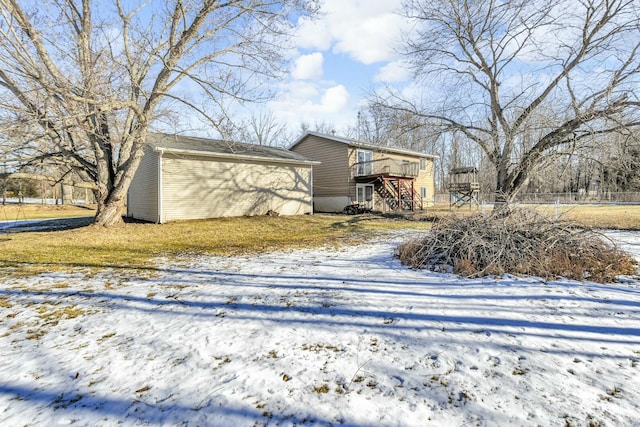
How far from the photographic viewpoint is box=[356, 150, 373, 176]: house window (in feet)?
66.5

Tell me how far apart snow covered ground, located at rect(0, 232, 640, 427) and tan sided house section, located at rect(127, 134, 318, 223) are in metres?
9.10

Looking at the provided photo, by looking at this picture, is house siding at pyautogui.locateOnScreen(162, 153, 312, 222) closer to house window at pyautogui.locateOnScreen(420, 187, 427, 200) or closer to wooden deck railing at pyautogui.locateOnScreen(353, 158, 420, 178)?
wooden deck railing at pyautogui.locateOnScreen(353, 158, 420, 178)

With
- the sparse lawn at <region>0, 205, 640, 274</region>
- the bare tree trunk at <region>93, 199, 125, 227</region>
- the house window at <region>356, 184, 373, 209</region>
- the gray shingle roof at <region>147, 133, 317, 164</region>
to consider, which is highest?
the gray shingle roof at <region>147, 133, 317, 164</region>

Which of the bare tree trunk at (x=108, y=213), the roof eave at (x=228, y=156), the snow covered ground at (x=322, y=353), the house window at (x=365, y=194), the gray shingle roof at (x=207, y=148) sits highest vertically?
the gray shingle roof at (x=207, y=148)

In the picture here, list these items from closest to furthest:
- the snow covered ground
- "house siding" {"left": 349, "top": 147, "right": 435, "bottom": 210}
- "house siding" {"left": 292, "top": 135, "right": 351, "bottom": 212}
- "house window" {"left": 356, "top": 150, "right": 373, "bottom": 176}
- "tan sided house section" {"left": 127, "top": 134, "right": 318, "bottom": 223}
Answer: the snow covered ground → "tan sided house section" {"left": 127, "top": 134, "right": 318, "bottom": 223} → "house siding" {"left": 349, "top": 147, "right": 435, "bottom": 210} → "house siding" {"left": 292, "top": 135, "right": 351, "bottom": 212} → "house window" {"left": 356, "top": 150, "right": 373, "bottom": 176}

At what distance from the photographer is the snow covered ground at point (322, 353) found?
76.7 inches

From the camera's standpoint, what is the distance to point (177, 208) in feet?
44.6

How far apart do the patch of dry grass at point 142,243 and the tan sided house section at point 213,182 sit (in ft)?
4.84

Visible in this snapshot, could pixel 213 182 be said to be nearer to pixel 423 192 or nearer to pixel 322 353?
pixel 322 353

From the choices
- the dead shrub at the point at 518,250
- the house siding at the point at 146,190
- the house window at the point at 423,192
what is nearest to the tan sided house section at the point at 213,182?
the house siding at the point at 146,190

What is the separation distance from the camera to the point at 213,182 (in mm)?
14750

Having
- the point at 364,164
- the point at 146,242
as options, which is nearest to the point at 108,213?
the point at 146,242

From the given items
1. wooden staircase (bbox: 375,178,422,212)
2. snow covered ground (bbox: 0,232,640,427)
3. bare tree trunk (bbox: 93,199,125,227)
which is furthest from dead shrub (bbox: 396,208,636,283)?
wooden staircase (bbox: 375,178,422,212)

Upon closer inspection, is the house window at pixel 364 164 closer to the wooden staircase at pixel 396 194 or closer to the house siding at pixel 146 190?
the wooden staircase at pixel 396 194
